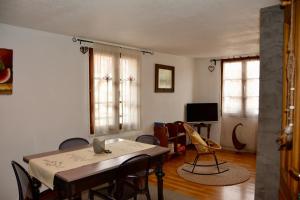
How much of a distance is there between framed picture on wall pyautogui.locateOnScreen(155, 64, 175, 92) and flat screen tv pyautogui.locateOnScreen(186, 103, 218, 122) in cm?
81

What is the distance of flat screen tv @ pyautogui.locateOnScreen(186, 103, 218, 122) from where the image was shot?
606 centimetres

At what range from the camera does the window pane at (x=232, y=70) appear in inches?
229

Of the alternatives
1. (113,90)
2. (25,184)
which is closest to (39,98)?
(113,90)

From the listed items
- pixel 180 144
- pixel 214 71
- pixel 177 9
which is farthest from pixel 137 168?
pixel 214 71

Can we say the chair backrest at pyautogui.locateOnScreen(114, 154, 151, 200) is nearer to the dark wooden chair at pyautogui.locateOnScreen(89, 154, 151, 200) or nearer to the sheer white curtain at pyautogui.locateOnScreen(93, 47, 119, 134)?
the dark wooden chair at pyautogui.locateOnScreen(89, 154, 151, 200)

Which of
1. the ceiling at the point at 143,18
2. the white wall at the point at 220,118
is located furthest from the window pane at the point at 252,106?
the ceiling at the point at 143,18

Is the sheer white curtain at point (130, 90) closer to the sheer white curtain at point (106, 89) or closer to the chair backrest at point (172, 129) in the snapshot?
the sheer white curtain at point (106, 89)

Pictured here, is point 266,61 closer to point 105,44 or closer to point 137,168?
point 137,168

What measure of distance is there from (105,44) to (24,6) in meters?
1.86

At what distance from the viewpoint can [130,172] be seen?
2.31 m

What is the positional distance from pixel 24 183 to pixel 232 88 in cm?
512

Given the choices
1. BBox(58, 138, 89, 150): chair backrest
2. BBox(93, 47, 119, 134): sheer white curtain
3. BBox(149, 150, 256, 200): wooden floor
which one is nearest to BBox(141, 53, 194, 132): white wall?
BBox(93, 47, 119, 134): sheer white curtain

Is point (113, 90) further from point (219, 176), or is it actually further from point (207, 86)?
point (207, 86)

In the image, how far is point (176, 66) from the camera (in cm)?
591
